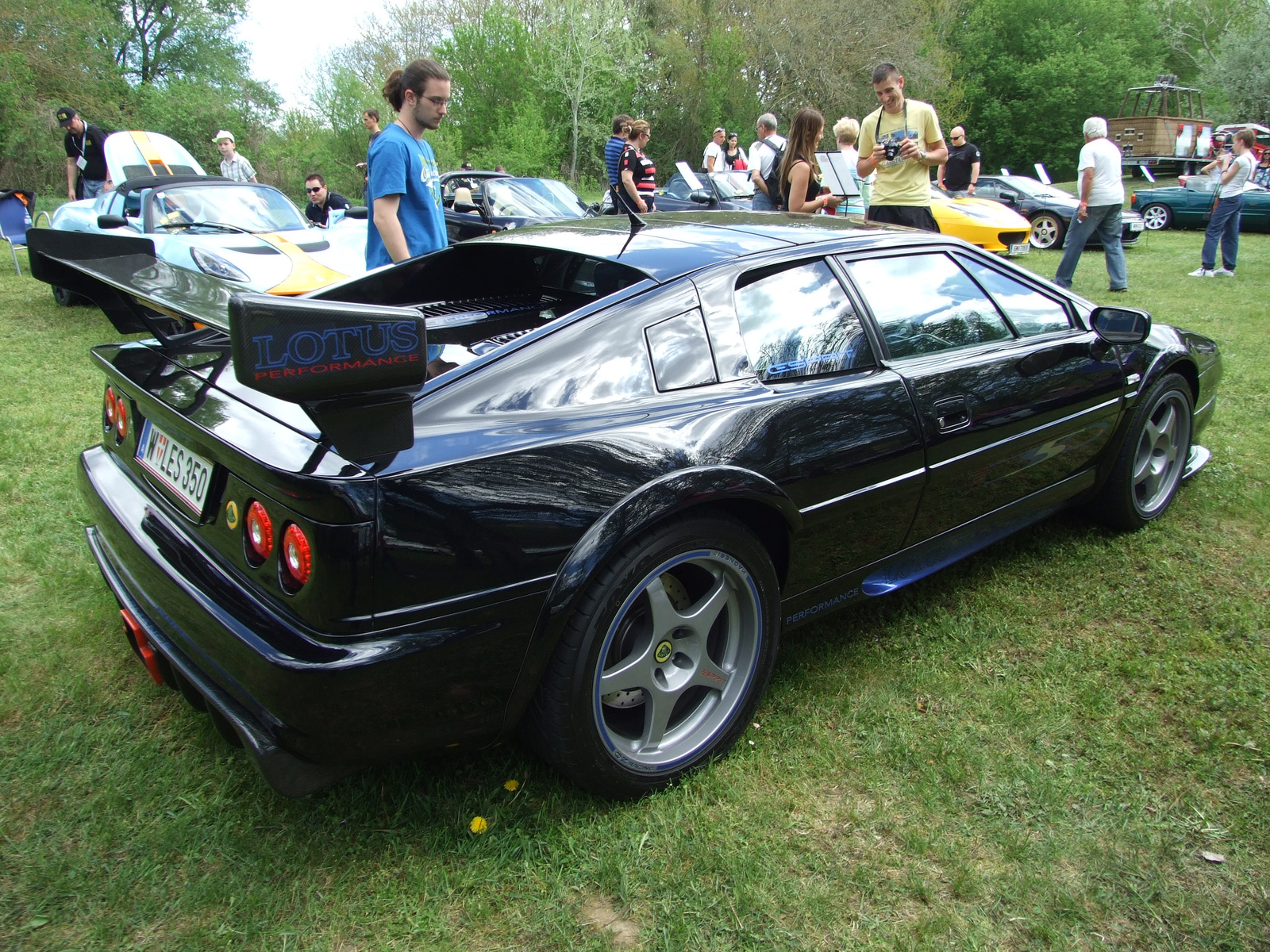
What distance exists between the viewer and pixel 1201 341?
3660 mm

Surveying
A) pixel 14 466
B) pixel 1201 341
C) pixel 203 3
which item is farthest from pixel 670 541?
pixel 203 3

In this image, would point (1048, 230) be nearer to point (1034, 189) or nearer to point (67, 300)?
point (1034, 189)

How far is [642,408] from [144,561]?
4.06ft

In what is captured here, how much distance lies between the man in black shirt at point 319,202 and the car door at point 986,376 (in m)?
9.67

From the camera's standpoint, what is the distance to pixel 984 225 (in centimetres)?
1140

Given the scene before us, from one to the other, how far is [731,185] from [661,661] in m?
11.4

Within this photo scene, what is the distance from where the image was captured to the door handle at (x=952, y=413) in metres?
2.49

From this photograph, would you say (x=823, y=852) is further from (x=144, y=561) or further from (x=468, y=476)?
(x=144, y=561)

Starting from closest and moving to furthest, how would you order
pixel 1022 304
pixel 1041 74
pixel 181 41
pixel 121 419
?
pixel 121 419
pixel 1022 304
pixel 1041 74
pixel 181 41

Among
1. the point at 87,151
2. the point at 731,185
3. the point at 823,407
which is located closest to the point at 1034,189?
the point at 731,185

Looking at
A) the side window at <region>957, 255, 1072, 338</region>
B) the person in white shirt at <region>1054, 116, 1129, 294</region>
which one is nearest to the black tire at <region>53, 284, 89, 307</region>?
the side window at <region>957, 255, 1072, 338</region>

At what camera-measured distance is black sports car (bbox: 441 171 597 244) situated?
9.82 m

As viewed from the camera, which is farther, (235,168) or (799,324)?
(235,168)

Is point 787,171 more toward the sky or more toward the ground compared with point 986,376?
more toward the sky
